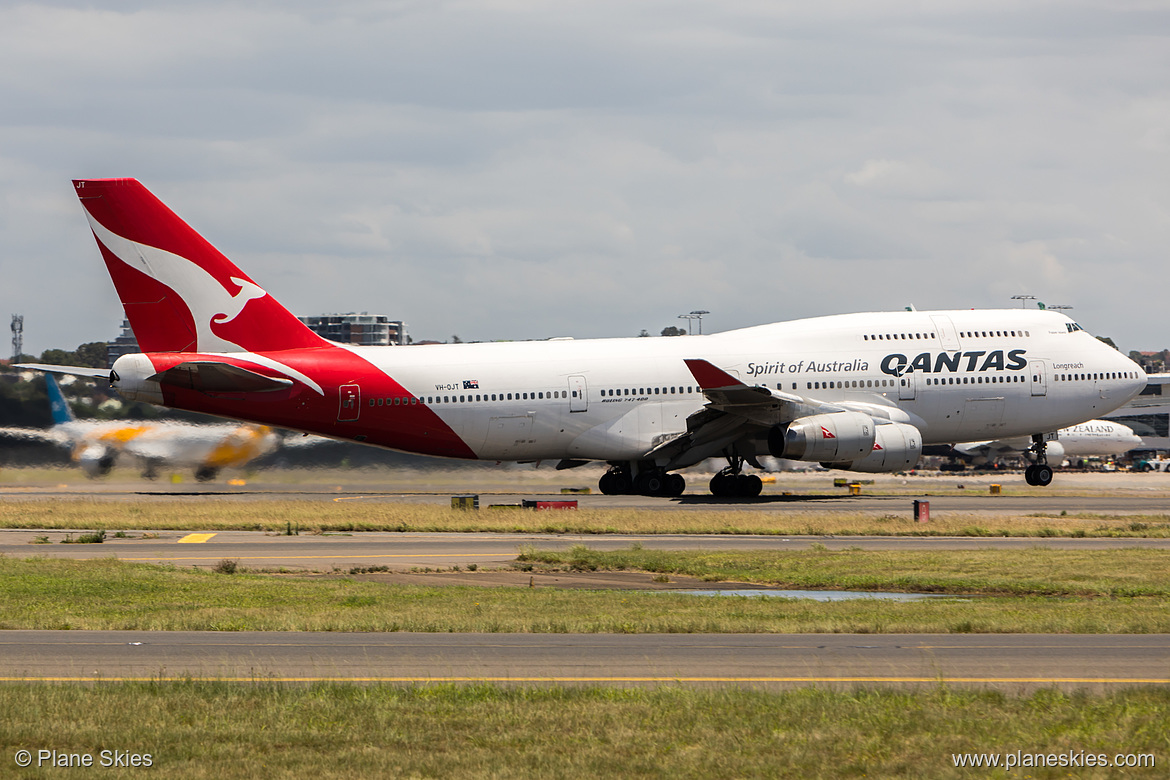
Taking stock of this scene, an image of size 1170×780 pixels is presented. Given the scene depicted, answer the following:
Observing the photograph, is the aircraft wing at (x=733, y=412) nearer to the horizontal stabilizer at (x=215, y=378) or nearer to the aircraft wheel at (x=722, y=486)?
the aircraft wheel at (x=722, y=486)

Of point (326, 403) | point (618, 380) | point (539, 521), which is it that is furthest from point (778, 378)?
point (326, 403)

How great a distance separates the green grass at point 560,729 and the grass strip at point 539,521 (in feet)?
70.7

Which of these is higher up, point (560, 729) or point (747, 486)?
point (747, 486)

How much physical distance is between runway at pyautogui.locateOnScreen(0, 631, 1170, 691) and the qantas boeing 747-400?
24444mm

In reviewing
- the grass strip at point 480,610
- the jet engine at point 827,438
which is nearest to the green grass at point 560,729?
the grass strip at point 480,610

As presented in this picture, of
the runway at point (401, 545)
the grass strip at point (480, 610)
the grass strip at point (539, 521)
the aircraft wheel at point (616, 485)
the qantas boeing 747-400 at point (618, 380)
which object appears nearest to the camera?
the grass strip at point (480, 610)

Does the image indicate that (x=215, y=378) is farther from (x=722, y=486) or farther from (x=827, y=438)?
(x=827, y=438)

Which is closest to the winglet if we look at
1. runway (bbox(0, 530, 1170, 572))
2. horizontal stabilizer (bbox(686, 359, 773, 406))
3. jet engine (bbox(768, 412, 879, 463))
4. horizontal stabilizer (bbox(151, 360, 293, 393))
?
horizontal stabilizer (bbox(151, 360, 293, 393))

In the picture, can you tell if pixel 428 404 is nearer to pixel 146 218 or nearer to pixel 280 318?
pixel 280 318

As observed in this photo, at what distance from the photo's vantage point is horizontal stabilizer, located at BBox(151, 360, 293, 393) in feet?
129

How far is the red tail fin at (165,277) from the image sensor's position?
40125 millimetres

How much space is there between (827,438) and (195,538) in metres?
20.5

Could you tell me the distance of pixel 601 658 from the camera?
14859mm

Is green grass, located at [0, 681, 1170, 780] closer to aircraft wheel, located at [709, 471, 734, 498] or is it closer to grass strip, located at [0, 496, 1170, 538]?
grass strip, located at [0, 496, 1170, 538]
